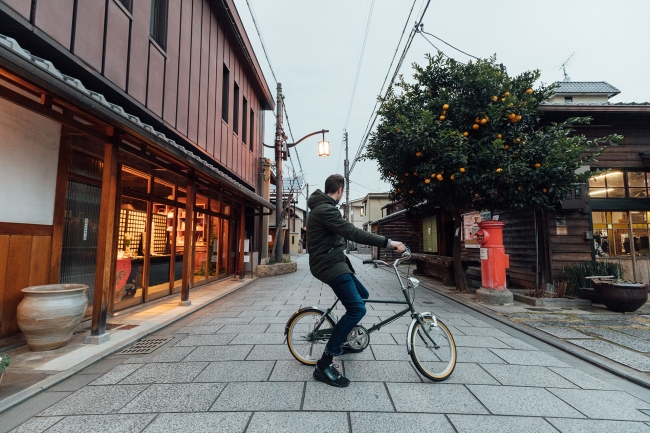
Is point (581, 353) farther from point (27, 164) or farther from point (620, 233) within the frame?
point (27, 164)

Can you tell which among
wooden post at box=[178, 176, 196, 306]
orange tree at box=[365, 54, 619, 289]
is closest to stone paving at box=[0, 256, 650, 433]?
wooden post at box=[178, 176, 196, 306]

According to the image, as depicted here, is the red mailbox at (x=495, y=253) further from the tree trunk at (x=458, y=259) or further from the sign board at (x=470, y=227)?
the sign board at (x=470, y=227)

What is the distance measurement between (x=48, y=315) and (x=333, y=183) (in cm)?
368

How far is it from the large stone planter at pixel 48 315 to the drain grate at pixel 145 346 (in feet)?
2.43

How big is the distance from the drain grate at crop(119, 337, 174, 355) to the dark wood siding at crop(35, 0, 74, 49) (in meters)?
4.00

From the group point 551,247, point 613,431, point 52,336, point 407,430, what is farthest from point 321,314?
point 551,247

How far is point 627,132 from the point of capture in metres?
7.82

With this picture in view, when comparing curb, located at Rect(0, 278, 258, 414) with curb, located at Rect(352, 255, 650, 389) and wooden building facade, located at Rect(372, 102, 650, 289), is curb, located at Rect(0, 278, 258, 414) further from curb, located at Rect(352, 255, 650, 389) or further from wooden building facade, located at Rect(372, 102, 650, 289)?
wooden building facade, located at Rect(372, 102, 650, 289)

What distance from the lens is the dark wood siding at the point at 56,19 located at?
348cm

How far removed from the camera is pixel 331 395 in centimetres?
263

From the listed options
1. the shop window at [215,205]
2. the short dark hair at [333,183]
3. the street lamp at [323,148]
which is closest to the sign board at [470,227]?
the street lamp at [323,148]

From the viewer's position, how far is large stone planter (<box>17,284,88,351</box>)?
3.43 metres

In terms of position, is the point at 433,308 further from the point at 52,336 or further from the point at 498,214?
the point at 52,336

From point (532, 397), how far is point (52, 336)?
207 inches
